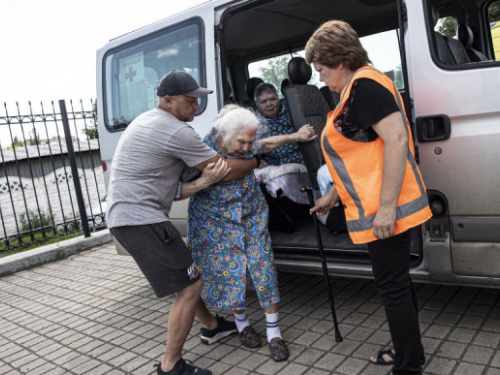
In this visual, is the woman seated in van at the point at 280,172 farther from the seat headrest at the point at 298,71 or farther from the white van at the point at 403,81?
the seat headrest at the point at 298,71

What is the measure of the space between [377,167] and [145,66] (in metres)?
2.49

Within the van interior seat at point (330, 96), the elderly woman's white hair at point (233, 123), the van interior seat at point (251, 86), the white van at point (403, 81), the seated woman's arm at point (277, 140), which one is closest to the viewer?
the white van at point (403, 81)

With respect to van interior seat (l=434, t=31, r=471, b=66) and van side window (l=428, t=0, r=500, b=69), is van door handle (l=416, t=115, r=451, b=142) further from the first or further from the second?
van side window (l=428, t=0, r=500, b=69)

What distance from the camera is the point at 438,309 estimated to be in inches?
124

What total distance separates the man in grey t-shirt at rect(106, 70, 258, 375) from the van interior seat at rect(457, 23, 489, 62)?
8.19ft

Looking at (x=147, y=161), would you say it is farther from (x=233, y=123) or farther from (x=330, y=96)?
(x=330, y=96)

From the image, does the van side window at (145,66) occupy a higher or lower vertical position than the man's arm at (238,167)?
higher

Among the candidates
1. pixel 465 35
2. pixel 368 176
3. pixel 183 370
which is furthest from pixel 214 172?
pixel 465 35

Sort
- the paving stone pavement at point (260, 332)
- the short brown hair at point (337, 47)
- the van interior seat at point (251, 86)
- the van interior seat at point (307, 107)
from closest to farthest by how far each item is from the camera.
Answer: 1. the short brown hair at point (337, 47)
2. the paving stone pavement at point (260, 332)
3. the van interior seat at point (307, 107)
4. the van interior seat at point (251, 86)

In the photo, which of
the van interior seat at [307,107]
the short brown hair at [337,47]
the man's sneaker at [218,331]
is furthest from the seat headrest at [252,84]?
the short brown hair at [337,47]

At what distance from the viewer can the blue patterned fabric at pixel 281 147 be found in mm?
4184

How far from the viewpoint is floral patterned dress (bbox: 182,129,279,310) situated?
2.90m

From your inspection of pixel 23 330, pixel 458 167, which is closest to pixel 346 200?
pixel 458 167

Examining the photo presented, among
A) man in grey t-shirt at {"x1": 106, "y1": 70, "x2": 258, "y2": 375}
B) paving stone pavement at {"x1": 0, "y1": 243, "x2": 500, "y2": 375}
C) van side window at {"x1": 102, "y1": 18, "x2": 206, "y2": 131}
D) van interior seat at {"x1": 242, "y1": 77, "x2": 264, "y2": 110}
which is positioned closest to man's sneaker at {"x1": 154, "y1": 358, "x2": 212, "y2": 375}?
man in grey t-shirt at {"x1": 106, "y1": 70, "x2": 258, "y2": 375}
